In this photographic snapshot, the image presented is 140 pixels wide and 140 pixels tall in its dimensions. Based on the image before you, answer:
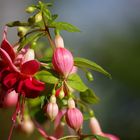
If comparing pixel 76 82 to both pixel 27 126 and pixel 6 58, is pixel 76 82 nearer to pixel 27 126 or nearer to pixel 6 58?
pixel 6 58

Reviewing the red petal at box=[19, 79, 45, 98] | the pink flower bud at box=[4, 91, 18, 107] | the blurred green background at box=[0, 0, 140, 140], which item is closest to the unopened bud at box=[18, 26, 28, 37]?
the red petal at box=[19, 79, 45, 98]

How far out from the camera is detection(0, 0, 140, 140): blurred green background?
352 cm

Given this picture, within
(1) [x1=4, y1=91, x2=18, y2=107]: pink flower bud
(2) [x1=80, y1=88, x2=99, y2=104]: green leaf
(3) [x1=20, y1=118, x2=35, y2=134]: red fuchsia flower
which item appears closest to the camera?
(2) [x1=80, y1=88, x2=99, y2=104]: green leaf

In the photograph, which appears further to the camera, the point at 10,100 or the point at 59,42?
the point at 10,100

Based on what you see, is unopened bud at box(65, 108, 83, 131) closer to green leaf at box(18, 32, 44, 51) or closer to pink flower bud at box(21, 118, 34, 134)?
green leaf at box(18, 32, 44, 51)

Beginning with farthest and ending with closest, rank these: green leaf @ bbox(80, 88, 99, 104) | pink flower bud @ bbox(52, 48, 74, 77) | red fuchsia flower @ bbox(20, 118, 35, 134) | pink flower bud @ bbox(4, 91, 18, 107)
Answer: red fuchsia flower @ bbox(20, 118, 35, 134), pink flower bud @ bbox(4, 91, 18, 107), green leaf @ bbox(80, 88, 99, 104), pink flower bud @ bbox(52, 48, 74, 77)

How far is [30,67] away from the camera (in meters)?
1.05

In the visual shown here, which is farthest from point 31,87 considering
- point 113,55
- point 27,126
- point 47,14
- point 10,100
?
point 113,55

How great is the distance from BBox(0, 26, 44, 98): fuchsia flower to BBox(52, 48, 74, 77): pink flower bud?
0.04 meters

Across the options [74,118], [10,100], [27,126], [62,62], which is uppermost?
[62,62]

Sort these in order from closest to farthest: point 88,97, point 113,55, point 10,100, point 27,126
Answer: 1. point 88,97
2. point 10,100
3. point 27,126
4. point 113,55

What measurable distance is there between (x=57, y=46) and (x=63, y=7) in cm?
623

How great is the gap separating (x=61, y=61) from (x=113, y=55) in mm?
3470

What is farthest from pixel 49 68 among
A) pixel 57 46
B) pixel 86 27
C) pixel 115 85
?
pixel 86 27
